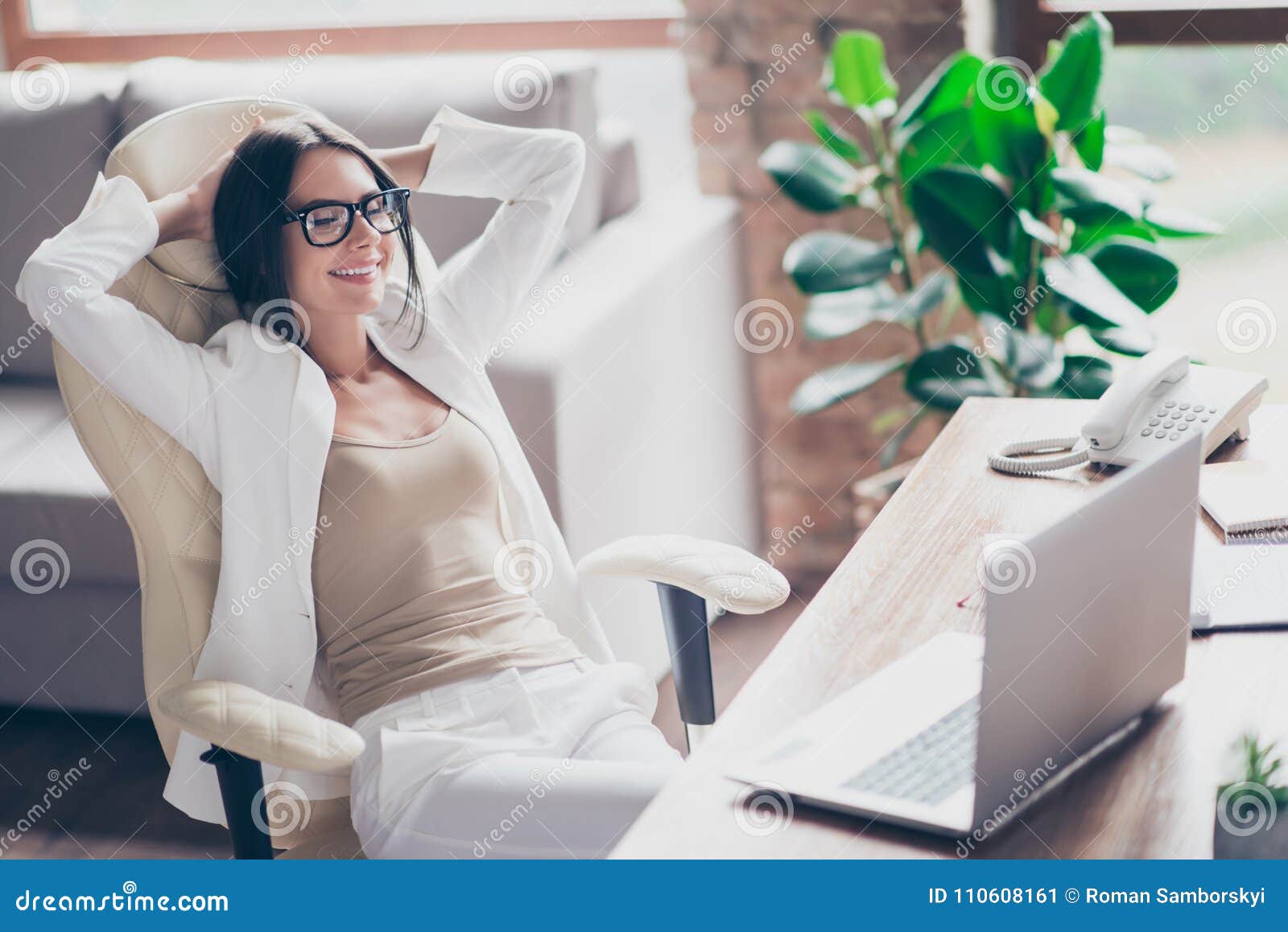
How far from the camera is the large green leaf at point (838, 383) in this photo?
2459 millimetres

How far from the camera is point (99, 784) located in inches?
89.2

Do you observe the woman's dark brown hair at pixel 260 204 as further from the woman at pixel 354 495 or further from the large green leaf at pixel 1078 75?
the large green leaf at pixel 1078 75

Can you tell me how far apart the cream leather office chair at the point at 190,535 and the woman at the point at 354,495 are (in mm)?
26

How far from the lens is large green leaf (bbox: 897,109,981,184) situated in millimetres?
2311

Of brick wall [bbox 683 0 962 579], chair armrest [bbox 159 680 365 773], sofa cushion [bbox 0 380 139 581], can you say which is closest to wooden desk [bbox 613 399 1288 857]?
chair armrest [bbox 159 680 365 773]

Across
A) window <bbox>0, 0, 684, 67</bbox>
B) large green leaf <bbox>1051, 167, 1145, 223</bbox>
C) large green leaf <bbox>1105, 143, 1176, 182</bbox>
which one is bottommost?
large green leaf <bbox>1051, 167, 1145, 223</bbox>

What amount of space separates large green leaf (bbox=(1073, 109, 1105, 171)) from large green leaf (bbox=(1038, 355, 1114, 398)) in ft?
1.06

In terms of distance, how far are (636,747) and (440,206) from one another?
1.27 meters

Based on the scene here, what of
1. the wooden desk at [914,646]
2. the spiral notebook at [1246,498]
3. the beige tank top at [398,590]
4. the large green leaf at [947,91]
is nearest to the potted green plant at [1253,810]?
the wooden desk at [914,646]

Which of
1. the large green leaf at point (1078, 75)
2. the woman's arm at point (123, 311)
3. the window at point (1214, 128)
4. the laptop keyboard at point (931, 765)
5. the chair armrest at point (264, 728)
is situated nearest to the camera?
the laptop keyboard at point (931, 765)

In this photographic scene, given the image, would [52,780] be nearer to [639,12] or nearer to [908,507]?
[908,507]

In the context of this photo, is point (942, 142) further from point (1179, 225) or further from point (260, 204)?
point (260, 204)

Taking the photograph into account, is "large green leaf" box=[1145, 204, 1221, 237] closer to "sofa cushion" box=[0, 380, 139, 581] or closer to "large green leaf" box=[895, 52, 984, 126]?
→ "large green leaf" box=[895, 52, 984, 126]

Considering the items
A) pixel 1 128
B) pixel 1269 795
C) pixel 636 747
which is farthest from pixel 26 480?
pixel 1269 795
